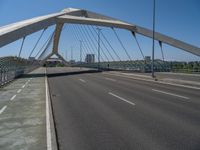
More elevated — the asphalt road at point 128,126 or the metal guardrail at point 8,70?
the metal guardrail at point 8,70

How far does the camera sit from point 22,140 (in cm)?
685

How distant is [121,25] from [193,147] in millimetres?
52464

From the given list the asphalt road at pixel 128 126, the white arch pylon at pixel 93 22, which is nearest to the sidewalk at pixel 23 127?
the asphalt road at pixel 128 126

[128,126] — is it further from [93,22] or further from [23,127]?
[93,22]

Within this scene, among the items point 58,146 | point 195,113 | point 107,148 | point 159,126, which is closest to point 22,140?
point 58,146

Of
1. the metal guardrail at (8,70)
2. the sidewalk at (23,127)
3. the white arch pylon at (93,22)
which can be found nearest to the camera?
the sidewalk at (23,127)

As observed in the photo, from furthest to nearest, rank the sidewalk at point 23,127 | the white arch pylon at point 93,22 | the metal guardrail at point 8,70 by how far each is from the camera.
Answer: the white arch pylon at point 93,22 < the metal guardrail at point 8,70 < the sidewalk at point 23,127

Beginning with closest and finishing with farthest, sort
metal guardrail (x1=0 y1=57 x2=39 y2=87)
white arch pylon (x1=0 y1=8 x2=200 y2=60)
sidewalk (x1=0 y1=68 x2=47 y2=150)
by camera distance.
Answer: sidewalk (x1=0 y1=68 x2=47 y2=150) → metal guardrail (x1=0 y1=57 x2=39 y2=87) → white arch pylon (x1=0 y1=8 x2=200 y2=60)

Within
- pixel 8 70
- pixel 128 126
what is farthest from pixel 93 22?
pixel 128 126

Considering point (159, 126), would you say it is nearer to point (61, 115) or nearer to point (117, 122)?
point (117, 122)

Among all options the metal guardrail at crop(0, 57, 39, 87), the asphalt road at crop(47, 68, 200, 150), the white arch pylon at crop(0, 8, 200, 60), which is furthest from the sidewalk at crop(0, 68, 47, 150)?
the white arch pylon at crop(0, 8, 200, 60)

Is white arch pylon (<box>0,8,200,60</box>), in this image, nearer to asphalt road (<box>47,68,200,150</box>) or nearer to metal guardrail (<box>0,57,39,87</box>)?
metal guardrail (<box>0,57,39,87</box>)

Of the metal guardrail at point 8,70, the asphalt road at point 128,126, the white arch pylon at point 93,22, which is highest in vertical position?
the white arch pylon at point 93,22

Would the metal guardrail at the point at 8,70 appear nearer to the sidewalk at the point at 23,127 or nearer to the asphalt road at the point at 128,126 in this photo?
the sidewalk at the point at 23,127
